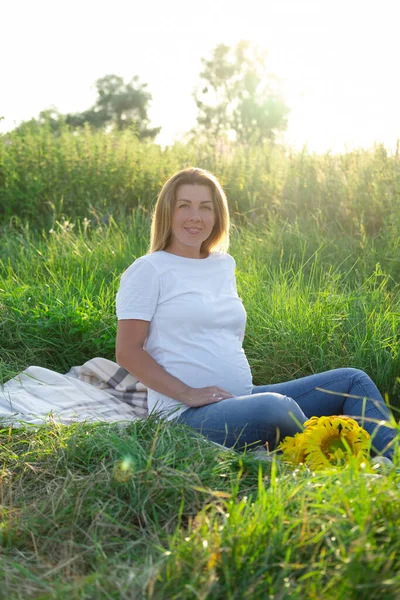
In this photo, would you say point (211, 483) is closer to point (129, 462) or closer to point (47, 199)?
point (129, 462)

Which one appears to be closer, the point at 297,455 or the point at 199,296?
the point at 297,455

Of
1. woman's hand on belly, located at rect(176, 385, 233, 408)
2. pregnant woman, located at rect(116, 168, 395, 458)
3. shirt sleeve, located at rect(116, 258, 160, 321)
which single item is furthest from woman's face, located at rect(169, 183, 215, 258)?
woman's hand on belly, located at rect(176, 385, 233, 408)

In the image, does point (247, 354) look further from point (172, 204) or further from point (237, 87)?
point (237, 87)

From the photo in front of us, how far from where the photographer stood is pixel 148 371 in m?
3.19

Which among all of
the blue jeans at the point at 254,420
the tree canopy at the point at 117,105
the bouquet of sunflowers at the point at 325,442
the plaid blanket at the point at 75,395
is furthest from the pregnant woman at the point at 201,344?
the tree canopy at the point at 117,105

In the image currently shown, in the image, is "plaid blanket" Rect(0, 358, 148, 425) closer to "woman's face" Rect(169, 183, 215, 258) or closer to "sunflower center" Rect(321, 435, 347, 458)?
"woman's face" Rect(169, 183, 215, 258)

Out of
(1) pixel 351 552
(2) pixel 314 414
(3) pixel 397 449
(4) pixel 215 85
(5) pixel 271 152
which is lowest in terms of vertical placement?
(2) pixel 314 414

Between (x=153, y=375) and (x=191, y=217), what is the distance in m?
0.76

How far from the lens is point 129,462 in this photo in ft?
8.46

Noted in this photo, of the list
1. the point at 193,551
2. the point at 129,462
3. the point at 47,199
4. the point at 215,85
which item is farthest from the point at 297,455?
the point at 215,85

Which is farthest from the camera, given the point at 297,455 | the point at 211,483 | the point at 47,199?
the point at 47,199

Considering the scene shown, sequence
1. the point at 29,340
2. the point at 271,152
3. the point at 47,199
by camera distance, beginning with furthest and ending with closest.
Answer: the point at 271,152, the point at 47,199, the point at 29,340

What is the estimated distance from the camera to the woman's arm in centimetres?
313

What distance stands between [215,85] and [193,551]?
131 ft
